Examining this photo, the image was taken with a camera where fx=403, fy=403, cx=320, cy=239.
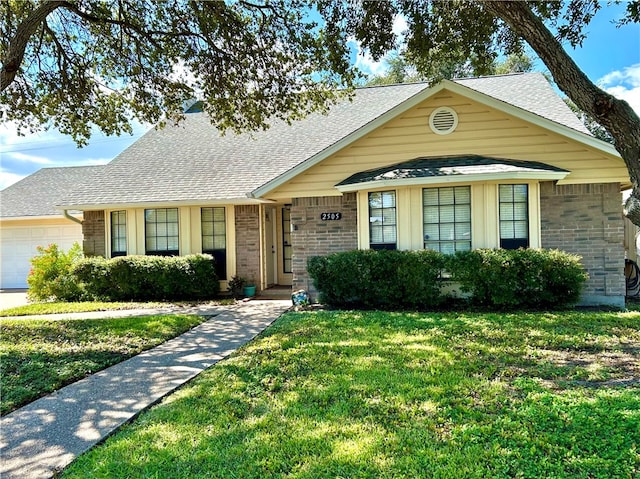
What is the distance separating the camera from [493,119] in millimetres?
9156

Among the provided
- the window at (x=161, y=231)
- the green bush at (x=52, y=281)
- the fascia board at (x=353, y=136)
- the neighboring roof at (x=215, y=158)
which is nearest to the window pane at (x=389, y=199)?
the fascia board at (x=353, y=136)

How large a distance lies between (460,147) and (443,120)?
742 mm

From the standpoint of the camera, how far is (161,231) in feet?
40.5

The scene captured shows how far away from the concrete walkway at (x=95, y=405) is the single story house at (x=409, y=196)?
4.22 metres

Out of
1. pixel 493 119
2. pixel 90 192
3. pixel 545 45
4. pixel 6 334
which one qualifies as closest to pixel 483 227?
pixel 493 119

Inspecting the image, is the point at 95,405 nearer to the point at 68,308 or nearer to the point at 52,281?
the point at 68,308

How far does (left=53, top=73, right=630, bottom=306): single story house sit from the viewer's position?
8.66 meters

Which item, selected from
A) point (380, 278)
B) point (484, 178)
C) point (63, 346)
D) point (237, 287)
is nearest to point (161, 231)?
point (237, 287)

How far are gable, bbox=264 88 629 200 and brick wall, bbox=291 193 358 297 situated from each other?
307mm

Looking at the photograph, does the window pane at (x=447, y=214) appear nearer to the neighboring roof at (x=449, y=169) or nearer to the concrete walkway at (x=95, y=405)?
the neighboring roof at (x=449, y=169)

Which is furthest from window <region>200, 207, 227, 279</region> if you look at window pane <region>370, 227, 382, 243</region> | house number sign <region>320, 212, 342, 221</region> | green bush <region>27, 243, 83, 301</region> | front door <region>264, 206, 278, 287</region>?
window pane <region>370, 227, 382, 243</region>

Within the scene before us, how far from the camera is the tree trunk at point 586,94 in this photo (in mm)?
4633

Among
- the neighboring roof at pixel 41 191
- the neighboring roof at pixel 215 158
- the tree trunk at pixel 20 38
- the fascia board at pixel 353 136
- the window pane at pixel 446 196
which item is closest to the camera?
the tree trunk at pixel 20 38

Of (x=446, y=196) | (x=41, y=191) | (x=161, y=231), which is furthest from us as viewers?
(x=41, y=191)
